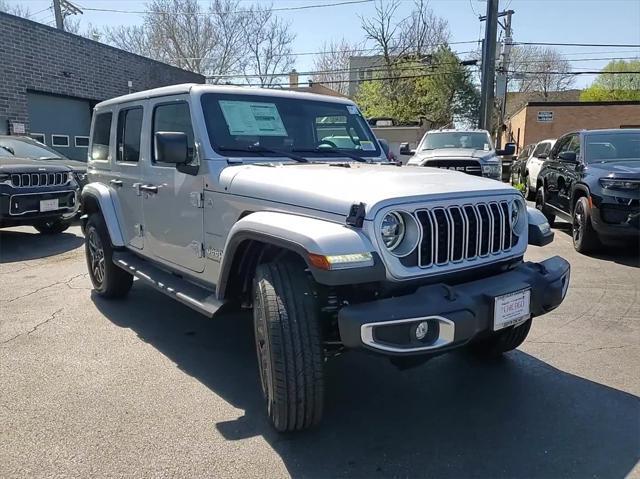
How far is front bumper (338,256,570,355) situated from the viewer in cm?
241

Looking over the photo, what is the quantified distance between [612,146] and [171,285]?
6.83 metres

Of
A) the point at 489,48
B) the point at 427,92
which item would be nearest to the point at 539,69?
the point at 427,92

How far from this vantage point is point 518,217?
10.9 feet

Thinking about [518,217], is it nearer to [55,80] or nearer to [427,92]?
[55,80]

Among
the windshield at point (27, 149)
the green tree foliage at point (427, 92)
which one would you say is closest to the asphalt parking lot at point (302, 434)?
the windshield at point (27, 149)

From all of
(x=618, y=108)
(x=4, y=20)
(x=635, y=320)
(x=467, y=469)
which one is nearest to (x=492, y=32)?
(x=618, y=108)

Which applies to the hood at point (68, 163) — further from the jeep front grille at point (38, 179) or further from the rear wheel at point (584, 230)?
the rear wheel at point (584, 230)

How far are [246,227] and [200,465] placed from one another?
1.23m

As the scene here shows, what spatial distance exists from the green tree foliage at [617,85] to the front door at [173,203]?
4193 centimetres

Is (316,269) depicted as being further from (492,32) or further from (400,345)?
(492,32)

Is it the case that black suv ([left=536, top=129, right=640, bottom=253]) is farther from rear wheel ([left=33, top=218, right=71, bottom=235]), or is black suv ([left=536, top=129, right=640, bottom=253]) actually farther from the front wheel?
rear wheel ([left=33, top=218, right=71, bottom=235])

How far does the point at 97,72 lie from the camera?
15672 millimetres

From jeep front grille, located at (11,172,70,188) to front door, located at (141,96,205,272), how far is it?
14.9 feet

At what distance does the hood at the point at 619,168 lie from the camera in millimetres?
6594
